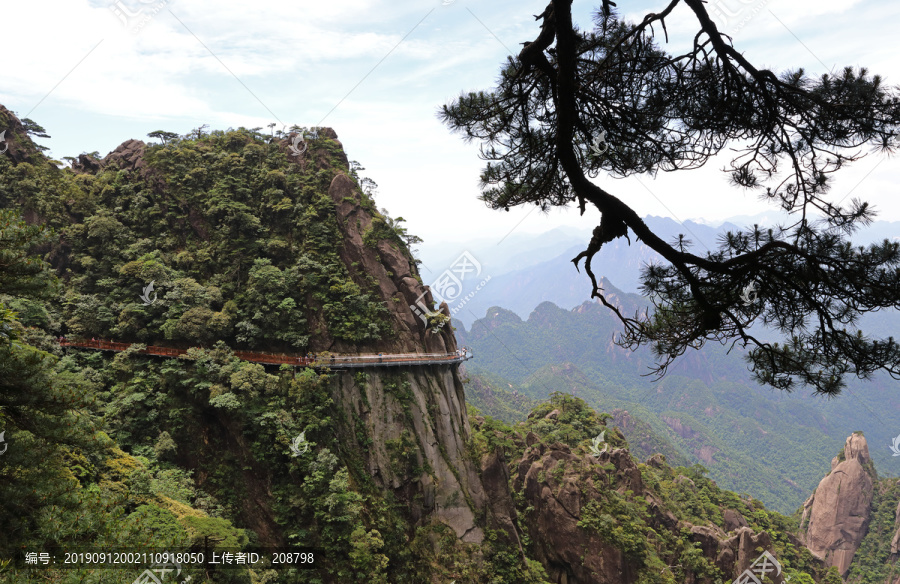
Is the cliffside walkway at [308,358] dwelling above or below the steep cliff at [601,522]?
above

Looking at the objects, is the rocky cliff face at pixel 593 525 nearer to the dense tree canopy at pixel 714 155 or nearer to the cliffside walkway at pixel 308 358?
the cliffside walkway at pixel 308 358

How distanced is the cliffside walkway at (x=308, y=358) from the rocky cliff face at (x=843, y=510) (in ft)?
164

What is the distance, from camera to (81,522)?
23.5 ft

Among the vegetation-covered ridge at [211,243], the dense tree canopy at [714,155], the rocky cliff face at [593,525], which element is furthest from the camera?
the rocky cliff face at [593,525]

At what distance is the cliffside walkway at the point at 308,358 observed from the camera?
1923cm

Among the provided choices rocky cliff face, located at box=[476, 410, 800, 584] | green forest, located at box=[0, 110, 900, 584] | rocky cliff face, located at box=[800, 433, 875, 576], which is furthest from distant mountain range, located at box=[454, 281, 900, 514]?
green forest, located at box=[0, 110, 900, 584]

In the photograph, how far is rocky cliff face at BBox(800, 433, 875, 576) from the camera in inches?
1933

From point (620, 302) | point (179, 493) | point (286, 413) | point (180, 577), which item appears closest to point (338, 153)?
point (286, 413)

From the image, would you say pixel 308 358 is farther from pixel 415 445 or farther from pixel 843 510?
pixel 843 510

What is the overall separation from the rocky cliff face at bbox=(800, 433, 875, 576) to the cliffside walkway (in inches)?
1964

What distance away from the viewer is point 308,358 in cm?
2045

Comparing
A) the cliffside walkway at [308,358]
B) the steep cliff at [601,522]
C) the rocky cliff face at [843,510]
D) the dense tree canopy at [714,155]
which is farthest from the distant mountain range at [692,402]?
the dense tree canopy at [714,155]

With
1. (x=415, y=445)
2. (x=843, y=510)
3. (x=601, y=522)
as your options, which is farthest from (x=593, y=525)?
(x=843, y=510)

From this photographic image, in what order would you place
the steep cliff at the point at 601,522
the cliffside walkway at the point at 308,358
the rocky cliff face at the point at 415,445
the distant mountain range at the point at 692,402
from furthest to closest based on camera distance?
the distant mountain range at the point at 692,402 → the steep cliff at the point at 601,522 → the rocky cliff face at the point at 415,445 → the cliffside walkway at the point at 308,358
